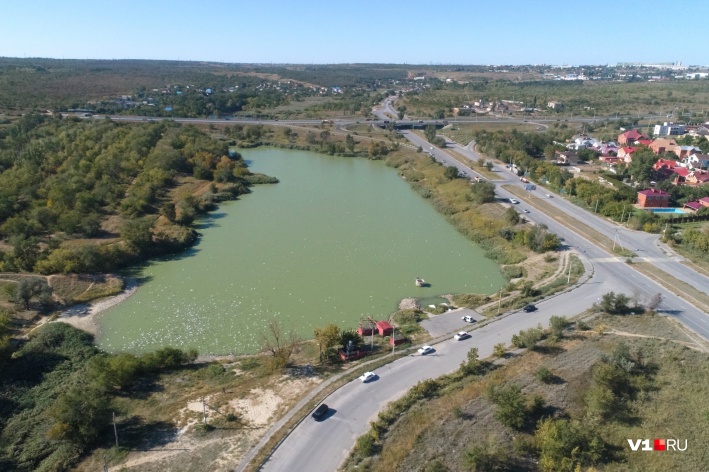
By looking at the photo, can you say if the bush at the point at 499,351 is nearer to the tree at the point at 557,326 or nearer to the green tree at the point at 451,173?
the tree at the point at 557,326

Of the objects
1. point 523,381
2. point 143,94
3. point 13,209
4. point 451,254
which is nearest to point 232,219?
point 13,209

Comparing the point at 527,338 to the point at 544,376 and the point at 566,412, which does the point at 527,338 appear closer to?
the point at 544,376

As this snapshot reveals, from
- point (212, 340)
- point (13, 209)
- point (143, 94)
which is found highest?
point (143, 94)

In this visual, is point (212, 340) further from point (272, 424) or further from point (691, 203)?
point (691, 203)

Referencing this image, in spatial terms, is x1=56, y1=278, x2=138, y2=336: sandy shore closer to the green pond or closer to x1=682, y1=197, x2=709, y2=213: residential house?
the green pond

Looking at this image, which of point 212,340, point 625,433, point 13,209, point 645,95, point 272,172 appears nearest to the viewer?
point 625,433

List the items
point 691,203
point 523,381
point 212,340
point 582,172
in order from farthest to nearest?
point 582,172, point 691,203, point 212,340, point 523,381
